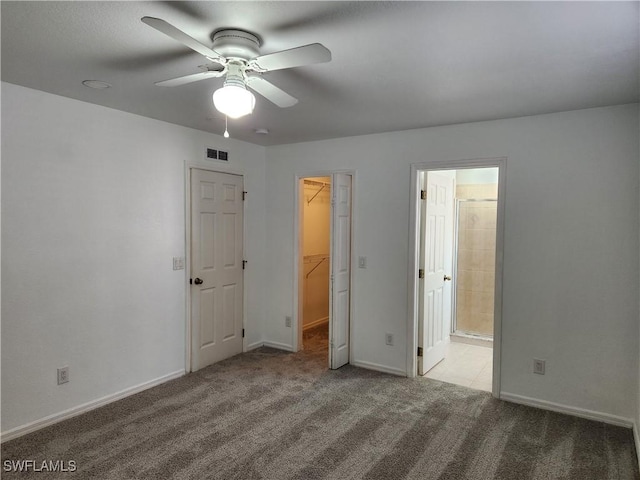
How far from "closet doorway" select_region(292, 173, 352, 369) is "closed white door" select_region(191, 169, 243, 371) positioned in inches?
27.0

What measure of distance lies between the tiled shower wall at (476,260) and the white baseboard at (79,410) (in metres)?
3.52

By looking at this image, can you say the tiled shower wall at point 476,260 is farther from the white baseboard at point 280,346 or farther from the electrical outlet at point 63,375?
the electrical outlet at point 63,375

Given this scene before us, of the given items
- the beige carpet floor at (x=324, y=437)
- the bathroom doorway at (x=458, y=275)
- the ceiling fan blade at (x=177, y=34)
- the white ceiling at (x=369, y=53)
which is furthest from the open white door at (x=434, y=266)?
the ceiling fan blade at (x=177, y=34)

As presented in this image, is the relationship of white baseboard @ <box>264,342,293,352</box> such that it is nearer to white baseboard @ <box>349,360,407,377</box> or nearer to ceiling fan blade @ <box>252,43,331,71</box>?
white baseboard @ <box>349,360,407,377</box>

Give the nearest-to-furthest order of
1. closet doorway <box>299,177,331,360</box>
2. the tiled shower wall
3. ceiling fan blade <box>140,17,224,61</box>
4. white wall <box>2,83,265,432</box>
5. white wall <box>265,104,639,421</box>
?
ceiling fan blade <box>140,17,224,61</box>, white wall <box>2,83,265,432</box>, white wall <box>265,104,639,421</box>, the tiled shower wall, closet doorway <box>299,177,331,360</box>

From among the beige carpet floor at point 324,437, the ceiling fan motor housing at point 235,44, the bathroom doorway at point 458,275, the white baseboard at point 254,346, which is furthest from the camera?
the white baseboard at point 254,346

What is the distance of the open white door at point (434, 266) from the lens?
3982 mm

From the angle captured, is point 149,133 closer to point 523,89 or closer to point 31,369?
point 31,369

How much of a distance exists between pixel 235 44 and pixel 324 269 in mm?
4369

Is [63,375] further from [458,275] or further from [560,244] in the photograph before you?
[458,275]

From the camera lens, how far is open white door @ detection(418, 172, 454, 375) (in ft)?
13.1

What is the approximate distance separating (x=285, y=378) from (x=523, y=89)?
3.07m

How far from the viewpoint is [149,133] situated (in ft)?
11.6

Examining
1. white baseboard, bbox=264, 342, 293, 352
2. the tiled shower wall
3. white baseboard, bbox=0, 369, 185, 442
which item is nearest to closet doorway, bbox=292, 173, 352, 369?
white baseboard, bbox=264, 342, 293, 352
